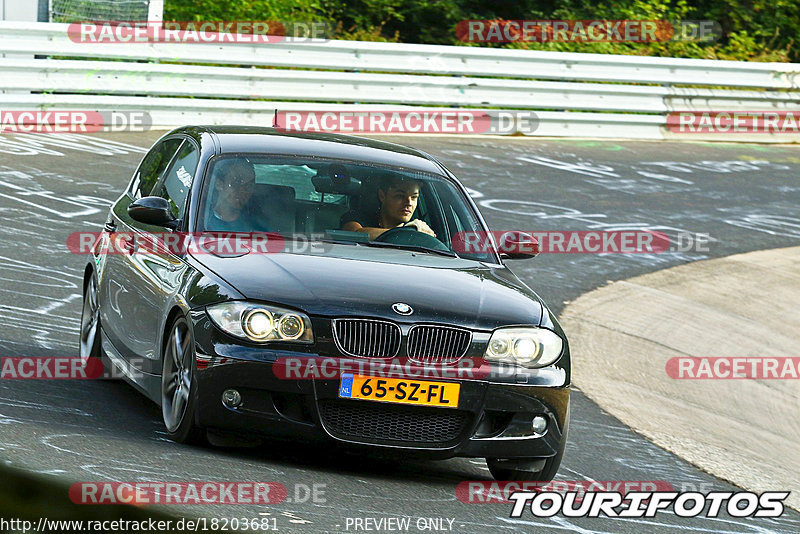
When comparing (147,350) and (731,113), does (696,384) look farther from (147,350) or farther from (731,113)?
(731,113)

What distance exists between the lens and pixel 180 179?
6.90 meters

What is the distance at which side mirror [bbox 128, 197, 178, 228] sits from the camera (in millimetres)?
6277

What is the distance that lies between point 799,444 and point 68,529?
30.1 feet

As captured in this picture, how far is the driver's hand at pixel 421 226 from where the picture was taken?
22.6 ft

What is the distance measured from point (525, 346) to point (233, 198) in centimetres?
178

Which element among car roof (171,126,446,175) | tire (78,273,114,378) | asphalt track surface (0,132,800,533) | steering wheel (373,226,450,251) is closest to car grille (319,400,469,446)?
asphalt track surface (0,132,800,533)

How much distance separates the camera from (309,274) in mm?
5723

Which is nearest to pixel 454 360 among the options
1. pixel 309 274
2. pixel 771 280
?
pixel 309 274

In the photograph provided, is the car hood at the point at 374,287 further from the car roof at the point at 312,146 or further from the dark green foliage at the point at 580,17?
the dark green foliage at the point at 580,17

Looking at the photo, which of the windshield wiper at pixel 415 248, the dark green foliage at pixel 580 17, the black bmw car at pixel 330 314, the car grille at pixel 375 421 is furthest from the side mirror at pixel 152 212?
the dark green foliage at pixel 580 17

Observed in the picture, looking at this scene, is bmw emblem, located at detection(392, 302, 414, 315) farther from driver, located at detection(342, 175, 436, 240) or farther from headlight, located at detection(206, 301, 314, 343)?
driver, located at detection(342, 175, 436, 240)

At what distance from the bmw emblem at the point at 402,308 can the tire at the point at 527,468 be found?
864mm

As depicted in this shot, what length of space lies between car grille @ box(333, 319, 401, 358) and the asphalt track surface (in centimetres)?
56

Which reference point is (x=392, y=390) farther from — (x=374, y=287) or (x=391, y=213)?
(x=391, y=213)
